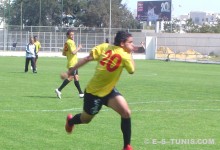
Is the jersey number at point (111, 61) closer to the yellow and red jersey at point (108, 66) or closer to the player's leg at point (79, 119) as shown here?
the yellow and red jersey at point (108, 66)

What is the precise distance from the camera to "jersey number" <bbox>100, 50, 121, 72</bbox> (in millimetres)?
8859

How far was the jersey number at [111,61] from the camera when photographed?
8.86m

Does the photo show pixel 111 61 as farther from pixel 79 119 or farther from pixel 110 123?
pixel 110 123

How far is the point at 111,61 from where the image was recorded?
889cm

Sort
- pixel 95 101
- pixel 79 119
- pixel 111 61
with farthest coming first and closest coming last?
1. pixel 79 119
2. pixel 95 101
3. pixel 111 61

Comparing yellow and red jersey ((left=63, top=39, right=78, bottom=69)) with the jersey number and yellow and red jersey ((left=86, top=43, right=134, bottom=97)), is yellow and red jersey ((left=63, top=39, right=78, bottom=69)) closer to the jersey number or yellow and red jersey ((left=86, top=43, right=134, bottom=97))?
yellow and red jersey ((left=86, top=43, right=134, bottom=97))

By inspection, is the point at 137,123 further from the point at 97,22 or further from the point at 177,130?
the point at 97,22

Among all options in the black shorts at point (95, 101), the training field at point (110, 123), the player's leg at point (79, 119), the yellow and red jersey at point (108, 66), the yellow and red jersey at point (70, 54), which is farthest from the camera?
the yellow and red jersey at point (70, 54)

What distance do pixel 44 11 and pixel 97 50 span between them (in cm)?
7504

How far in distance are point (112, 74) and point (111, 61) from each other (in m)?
0.21

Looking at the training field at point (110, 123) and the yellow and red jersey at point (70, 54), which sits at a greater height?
the yellow and red jersey at point (70, 54)

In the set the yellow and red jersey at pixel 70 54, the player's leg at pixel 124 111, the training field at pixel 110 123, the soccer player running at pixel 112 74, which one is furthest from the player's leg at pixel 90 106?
the yellow and red jersey at pixel 70 54

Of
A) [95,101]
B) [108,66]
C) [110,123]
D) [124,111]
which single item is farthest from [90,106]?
[110,123]

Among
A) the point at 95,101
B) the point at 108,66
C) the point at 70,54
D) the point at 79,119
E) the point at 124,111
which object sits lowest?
the point at 79,119
